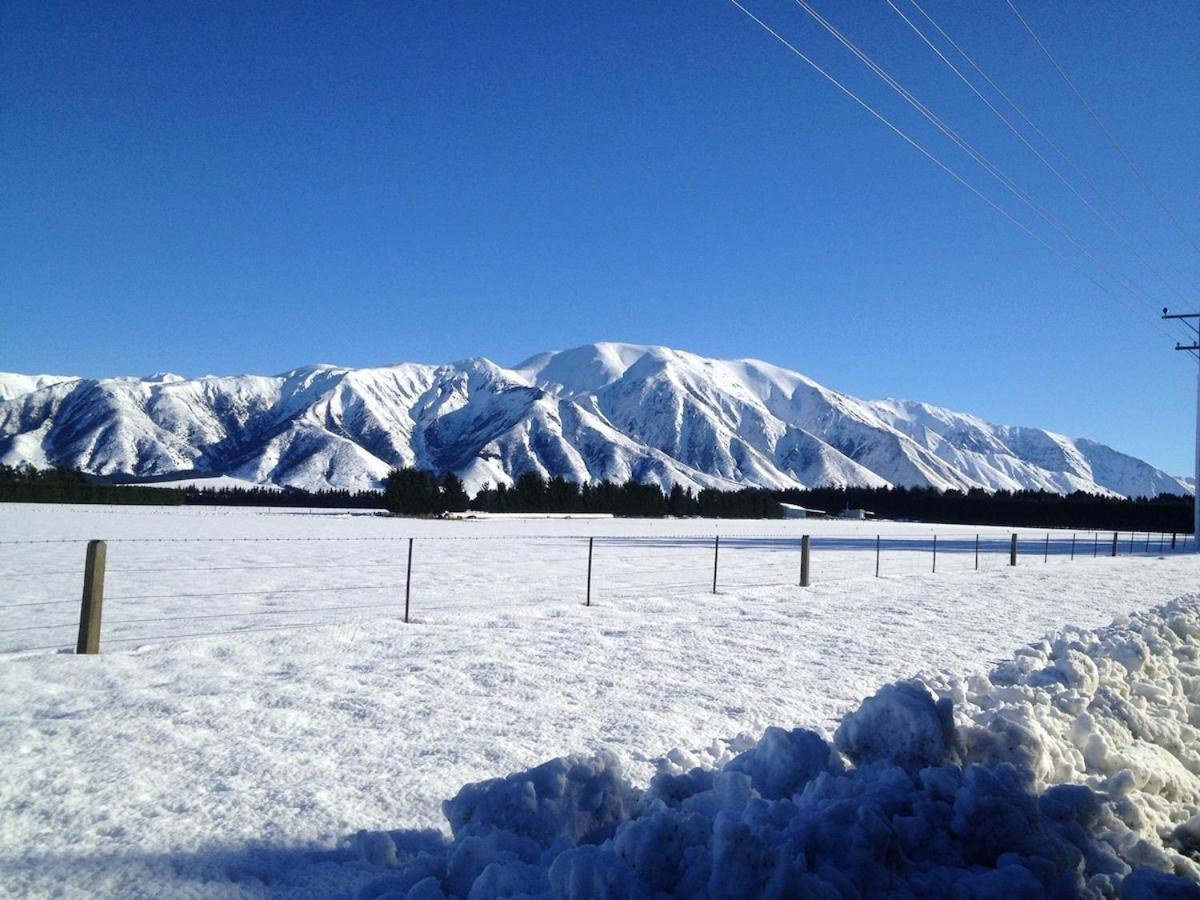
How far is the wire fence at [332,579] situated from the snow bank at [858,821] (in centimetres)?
720

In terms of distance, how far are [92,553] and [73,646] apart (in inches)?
55.5

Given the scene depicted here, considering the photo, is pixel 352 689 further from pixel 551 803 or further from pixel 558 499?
pixel 558 499

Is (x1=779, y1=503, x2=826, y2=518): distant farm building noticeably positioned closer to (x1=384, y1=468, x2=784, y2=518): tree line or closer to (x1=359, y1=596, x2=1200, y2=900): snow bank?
(x1=384, y1=468, x2=784, y2=518): tree line

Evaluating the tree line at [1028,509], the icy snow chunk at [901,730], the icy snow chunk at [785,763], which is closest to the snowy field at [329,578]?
the icy snow chunk at [785,763]

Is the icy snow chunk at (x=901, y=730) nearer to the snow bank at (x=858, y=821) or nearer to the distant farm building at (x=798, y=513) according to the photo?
the snow bank at (x=858, y=821)

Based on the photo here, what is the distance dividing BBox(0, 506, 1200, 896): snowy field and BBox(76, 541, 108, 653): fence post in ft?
0.80

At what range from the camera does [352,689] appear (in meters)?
7.29

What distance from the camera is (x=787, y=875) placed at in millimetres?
3111

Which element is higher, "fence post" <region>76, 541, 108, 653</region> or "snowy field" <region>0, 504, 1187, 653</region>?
"fence post" <region>76, 541, 108, 653</region>

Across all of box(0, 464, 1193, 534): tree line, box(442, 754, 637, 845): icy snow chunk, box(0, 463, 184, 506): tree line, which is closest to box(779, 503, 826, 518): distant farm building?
box(0, 464, 1193, 534): tree line

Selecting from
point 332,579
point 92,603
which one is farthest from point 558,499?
point 92,603

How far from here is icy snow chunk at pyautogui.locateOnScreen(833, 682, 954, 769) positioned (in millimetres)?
4668

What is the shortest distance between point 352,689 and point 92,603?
3.28 metres

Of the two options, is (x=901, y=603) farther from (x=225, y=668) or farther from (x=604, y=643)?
(x=225, y=668)
